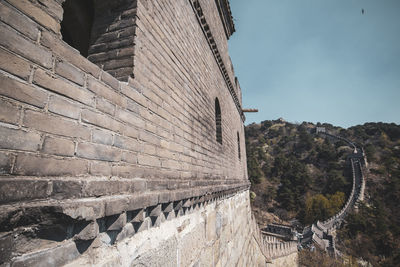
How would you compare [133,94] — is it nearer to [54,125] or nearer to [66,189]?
[54,125]

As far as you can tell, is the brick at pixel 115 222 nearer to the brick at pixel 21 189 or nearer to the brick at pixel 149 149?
the brick at pixel 21 189

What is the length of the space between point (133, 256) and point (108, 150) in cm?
78

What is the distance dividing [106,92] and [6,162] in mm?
679

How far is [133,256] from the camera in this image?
4.45ft

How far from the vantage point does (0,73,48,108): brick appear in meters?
0.76

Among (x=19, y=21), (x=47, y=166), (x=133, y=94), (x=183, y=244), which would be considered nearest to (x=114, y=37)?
(x=133, y=94)

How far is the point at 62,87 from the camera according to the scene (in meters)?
0.99

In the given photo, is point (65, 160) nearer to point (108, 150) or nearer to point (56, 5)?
point (108, 150)

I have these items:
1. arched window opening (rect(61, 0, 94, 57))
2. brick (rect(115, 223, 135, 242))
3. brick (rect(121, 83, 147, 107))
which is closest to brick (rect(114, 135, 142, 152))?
brick (rect(121, 83, 147, 107))

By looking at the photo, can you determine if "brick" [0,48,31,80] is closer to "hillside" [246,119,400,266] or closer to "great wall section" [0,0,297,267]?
"great wall section" [0,0,297,267]

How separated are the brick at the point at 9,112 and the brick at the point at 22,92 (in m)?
0.04

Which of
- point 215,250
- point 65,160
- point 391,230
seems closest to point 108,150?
point 65,160

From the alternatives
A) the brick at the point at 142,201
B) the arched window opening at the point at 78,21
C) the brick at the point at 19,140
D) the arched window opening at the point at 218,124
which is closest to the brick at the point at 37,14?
the brick at the point at 19,140

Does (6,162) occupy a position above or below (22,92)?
below
